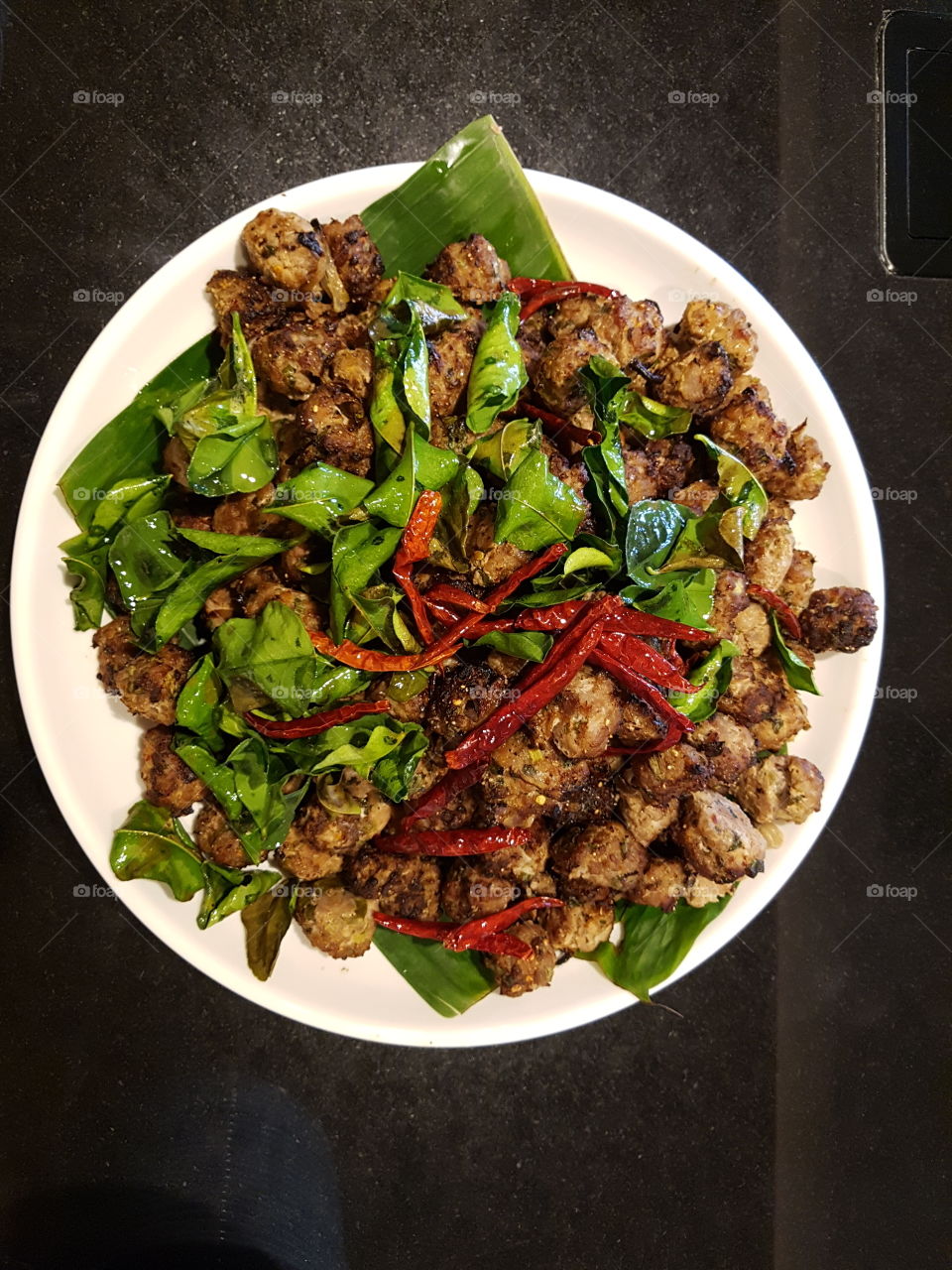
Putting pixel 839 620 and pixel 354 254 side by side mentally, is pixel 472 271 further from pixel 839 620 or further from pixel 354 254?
pixel 839 620

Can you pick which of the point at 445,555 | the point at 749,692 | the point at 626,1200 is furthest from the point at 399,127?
the point at 626,1200

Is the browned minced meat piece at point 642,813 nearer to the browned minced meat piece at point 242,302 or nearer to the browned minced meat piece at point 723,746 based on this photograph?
the browned minced meat piece at point 723,746

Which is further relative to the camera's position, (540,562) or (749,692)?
(749,692)

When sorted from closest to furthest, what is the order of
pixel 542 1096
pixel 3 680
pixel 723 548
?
pixel 723 548, pixel 3 680, pixel 542 1096

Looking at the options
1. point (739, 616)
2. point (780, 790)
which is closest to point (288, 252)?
point (739, 616)

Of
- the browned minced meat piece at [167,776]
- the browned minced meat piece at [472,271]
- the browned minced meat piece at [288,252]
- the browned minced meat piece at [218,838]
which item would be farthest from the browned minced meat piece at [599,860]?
the browned minced meat piece at [288,252]

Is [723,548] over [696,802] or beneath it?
over

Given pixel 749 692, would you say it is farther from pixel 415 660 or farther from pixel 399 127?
pixel 399 127
